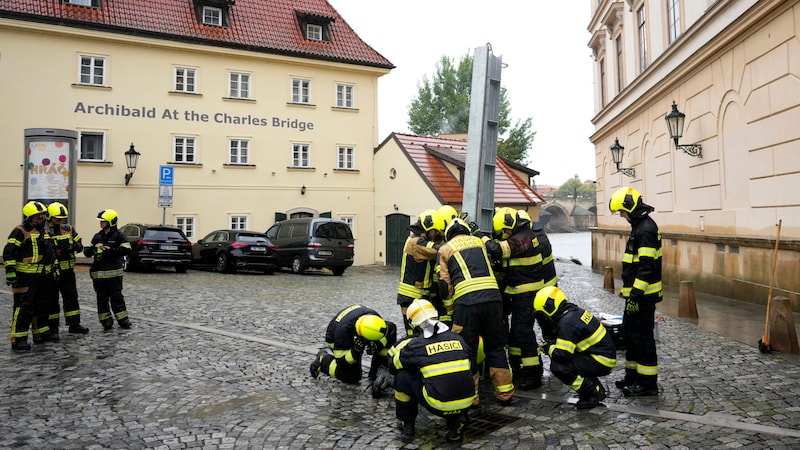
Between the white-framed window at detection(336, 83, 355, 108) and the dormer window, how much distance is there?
→ 2.56 m

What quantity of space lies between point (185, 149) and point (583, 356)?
2167 centimetres

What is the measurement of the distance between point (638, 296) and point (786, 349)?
295cm

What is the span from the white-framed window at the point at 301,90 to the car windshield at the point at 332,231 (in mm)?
9221

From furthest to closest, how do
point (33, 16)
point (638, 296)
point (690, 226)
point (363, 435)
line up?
point (33, 16) < point (690, 226) < point (638, 296) < point (363, 435)

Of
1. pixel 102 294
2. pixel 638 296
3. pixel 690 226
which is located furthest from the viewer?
pixel 690 226

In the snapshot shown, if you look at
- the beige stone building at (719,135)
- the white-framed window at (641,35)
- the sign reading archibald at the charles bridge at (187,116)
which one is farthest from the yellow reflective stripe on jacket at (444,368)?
the sign reading archibald at the charles bridge at (187,116)

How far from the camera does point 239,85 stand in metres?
24.7

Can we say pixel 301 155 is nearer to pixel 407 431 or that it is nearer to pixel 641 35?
pixel 641 35

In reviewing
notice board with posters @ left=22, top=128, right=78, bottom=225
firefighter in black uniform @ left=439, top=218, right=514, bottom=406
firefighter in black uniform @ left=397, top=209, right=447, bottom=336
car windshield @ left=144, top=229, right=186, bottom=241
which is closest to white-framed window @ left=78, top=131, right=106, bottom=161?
notice board with posters @ left=22, top=128, right=78, bottom=225

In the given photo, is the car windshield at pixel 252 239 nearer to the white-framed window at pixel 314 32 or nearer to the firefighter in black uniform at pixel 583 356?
the white-framed window at pixel 314 32

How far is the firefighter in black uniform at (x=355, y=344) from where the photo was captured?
5707mm

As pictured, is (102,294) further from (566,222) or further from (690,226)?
(566,222)

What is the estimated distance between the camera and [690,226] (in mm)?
13945

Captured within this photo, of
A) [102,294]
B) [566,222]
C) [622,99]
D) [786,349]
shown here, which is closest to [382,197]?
[622,99]
